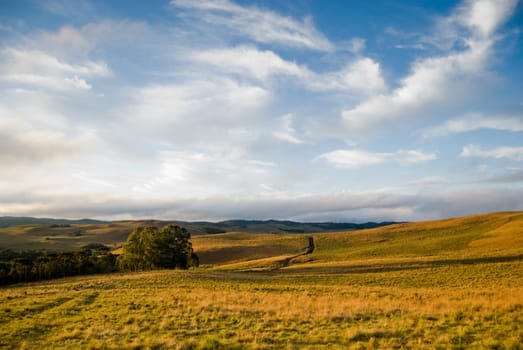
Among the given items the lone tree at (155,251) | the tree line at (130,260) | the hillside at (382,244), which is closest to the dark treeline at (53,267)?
the tree line at (130,260)

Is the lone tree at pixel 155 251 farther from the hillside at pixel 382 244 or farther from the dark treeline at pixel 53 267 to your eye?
the hillside at pixel 382 244

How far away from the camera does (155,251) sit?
2443 inches

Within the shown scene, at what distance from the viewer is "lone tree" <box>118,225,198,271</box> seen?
61.9 m

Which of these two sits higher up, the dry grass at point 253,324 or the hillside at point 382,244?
the dry grass at point 253,324

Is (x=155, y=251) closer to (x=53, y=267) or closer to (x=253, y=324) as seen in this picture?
(x=53, y=267)

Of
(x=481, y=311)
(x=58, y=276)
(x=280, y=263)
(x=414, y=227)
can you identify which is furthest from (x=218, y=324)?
(x=414, y=227)

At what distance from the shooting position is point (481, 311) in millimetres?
14938

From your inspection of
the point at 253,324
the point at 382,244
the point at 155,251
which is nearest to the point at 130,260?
the point at 155,251

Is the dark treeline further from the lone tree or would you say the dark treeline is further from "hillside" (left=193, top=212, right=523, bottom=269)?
"hillside" (left=193, top=212, right=523, bottom=269)

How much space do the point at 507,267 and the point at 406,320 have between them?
1335 inches

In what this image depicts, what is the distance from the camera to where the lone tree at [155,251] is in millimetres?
61938

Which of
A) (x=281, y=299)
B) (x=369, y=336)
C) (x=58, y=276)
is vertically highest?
(x=369, y=336)

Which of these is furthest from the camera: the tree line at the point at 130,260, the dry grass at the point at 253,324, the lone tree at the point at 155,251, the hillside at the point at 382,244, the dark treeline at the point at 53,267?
the hillside at the point at 382,244

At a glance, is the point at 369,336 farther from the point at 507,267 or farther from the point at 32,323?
the point at 507,267
